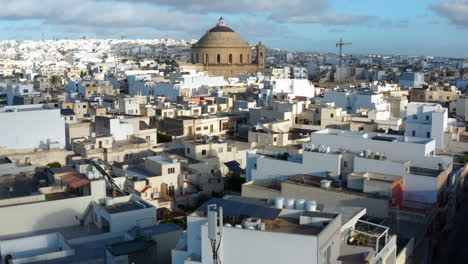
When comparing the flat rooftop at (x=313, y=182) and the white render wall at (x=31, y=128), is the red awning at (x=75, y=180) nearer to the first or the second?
the flat rooftop at (x=313, y=182)

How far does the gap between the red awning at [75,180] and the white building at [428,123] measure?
46.4ft

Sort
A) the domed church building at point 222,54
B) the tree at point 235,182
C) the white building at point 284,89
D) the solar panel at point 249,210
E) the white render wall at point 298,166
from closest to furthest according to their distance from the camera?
the solar panel at point 249,210 → the white render wall at point 298,166 → the tree at point 235,182 → the white building at point 284,89 → the domed church building at point 222,54

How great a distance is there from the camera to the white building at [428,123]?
2284cm

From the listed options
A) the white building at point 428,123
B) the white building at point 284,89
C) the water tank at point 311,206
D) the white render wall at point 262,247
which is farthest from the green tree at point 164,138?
the white render wall at point 262,247

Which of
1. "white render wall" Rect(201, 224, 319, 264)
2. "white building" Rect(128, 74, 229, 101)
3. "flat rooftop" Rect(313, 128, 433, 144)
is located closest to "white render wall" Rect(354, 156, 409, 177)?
"flat rooftop" Rect(313, 128, 433, 144)

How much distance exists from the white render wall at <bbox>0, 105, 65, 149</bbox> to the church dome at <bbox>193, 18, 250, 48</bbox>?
39867 mm

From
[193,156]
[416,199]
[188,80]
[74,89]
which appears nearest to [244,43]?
[188,80]

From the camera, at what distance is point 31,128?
2494 centimetres

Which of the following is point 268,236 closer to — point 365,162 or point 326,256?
point 326,256

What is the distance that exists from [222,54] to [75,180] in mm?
50487

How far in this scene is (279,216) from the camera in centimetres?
1030

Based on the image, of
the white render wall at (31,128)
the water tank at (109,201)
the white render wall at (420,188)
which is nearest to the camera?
the water tank at (109,201)

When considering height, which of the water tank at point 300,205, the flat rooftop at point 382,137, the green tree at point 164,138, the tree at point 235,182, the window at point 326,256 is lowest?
the tree at point 235,182

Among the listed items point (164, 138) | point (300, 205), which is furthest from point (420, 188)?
point (164, 138)
